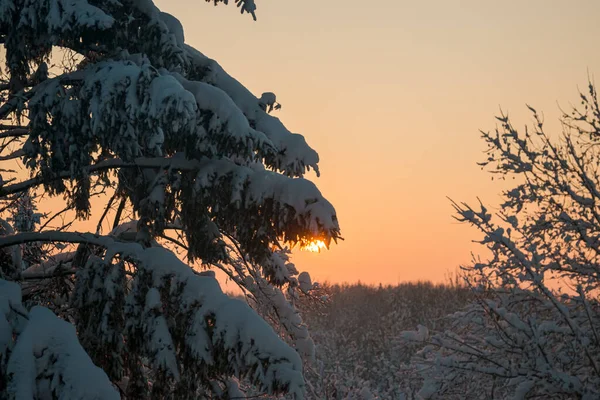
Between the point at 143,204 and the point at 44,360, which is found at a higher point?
the point at 143,204

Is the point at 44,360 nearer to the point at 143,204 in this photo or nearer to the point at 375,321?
the point at 143,204

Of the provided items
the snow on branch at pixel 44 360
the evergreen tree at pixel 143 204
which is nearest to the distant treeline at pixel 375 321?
the evergreen tree at pixel 143 204

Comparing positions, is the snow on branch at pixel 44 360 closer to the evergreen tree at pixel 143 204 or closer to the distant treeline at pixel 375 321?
the evergreen tree at pixel 143 204

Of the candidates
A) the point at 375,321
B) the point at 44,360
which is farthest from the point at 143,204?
the point at 375,321

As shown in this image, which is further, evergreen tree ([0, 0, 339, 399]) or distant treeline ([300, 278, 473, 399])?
distant treeline ([300, 278, 473, 399])

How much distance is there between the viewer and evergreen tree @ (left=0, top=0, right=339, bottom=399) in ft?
17.8

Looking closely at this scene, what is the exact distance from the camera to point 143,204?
22.5 feet

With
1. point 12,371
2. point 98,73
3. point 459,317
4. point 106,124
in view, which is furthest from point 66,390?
point 459,317

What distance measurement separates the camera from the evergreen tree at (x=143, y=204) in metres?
5.43

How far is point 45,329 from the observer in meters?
5.01

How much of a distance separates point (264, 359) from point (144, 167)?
2535 millimetres

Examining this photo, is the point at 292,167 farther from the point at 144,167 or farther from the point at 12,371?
the point at 12,371

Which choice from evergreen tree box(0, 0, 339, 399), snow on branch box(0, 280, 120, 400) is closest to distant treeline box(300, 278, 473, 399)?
evergreen tree box(0, 0, 339, 399)

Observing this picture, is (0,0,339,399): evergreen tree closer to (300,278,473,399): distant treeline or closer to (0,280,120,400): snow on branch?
(0,280,120,400): snow on branch
